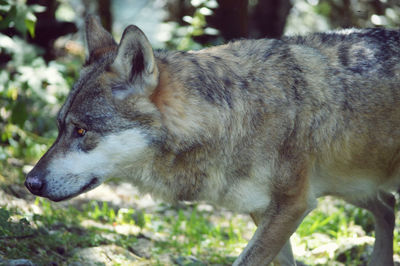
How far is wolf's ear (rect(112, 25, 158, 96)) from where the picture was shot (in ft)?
10.4

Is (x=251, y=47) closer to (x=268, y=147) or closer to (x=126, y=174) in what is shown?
(x=268, y=147)

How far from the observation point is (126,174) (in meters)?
3.57

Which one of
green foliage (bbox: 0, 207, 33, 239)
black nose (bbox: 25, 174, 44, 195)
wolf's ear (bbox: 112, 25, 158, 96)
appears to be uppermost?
wolf's ear (bbox: 112, 25, 158, 96)

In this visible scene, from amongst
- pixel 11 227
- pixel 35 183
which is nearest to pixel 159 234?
pixel 11 227

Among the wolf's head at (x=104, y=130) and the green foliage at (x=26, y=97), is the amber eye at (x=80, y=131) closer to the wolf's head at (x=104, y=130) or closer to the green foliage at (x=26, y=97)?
the wolf's head at (x=104, y=130)

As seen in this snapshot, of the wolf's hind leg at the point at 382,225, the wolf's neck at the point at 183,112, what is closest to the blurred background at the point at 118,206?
the wolf's hind leg at the point at 382,225

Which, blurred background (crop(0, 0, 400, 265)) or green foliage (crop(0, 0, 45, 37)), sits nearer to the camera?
blurred background (crop(0, 0, 400, 265))

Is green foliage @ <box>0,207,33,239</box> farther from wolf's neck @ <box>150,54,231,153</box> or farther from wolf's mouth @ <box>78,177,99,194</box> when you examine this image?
wolf's neck @ <box>150,54,231,153</box>

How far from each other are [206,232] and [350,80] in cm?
223

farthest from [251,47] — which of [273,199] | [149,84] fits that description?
[273,199]

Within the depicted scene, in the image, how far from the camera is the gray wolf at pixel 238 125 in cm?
333

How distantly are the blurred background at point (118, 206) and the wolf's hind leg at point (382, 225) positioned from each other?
0.82ft

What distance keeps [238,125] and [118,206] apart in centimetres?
254

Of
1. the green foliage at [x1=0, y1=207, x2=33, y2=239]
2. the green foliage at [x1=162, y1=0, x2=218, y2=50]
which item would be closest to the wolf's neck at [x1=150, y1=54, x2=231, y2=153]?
the green foliage at [x1=0, y1=207, x2=33, y2=239]
